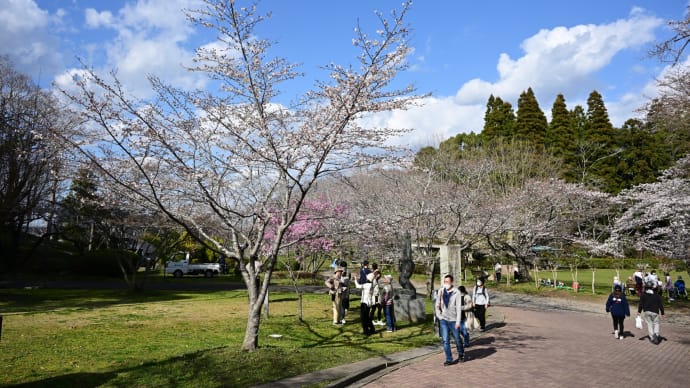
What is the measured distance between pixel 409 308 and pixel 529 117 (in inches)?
1483

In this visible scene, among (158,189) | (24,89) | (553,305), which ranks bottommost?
(553,305)

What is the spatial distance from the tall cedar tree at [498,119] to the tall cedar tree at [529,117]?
2.69 feet

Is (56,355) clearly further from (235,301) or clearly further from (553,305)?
(553,305)

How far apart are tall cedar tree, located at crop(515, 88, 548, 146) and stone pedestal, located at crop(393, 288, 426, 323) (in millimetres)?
35690


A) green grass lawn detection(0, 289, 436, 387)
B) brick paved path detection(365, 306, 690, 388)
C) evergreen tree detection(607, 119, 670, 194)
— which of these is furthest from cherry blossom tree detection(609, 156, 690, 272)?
evergreen tree detection(607, 119, 670, 194)

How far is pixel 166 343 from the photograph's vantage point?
9.17 meters

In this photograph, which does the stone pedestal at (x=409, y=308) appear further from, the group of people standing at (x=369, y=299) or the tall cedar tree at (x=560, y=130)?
the tall cedar tree at (x=560, y=130)

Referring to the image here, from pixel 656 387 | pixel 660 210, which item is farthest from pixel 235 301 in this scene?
pixel 660 210

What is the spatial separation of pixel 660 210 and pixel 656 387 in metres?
13.5

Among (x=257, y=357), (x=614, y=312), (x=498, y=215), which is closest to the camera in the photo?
(x=257, y=357)

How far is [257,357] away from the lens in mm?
7367

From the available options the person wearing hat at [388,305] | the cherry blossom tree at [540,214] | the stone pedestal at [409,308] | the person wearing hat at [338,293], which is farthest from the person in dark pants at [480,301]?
Answer: the cherry blossom tree at [540,214]

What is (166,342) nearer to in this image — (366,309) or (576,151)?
(366,309)

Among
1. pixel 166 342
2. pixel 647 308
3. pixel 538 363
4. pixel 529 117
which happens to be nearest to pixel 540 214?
pixel 647 308
